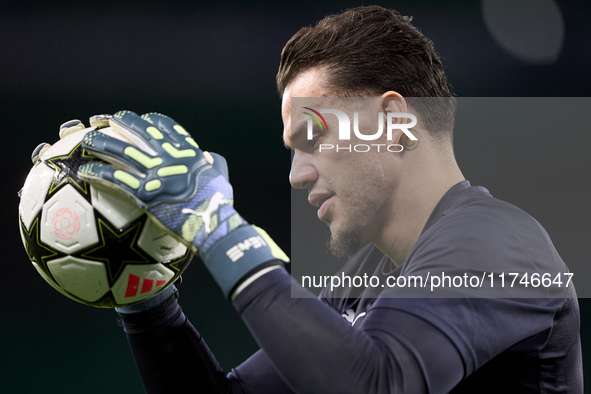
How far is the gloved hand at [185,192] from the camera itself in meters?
0.88

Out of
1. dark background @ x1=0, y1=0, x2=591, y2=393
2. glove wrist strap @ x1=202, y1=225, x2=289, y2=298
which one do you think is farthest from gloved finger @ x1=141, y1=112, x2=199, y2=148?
dark background @ x1=0, y1=0, x2=591, y2=393

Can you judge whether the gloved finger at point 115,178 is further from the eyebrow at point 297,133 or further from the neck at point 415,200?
the neck at point 415,200

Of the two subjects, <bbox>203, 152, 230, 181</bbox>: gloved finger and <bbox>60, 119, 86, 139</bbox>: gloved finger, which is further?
<bbox>60, 119, 86, 139</bbox>: gloved finger

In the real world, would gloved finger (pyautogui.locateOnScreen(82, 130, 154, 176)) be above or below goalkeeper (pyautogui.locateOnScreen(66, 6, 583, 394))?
above

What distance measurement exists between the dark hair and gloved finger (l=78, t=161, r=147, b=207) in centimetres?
60

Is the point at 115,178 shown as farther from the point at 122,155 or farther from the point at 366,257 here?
the point at 366,257

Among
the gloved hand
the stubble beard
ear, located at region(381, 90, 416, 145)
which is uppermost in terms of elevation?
ear, located at region(381, 90, 416, 145)

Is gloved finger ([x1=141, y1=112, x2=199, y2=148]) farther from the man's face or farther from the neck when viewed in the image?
the neck

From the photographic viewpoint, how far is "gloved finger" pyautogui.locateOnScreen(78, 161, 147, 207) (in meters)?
0.93

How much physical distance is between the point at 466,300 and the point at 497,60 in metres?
2.66

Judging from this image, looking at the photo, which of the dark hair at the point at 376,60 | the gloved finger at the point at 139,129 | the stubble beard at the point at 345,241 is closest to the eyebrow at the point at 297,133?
the dark hair at the point at 376,60

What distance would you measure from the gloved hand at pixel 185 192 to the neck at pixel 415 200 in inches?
17.5

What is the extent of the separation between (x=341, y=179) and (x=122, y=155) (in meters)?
0.53

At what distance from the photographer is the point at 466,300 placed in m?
0.88
